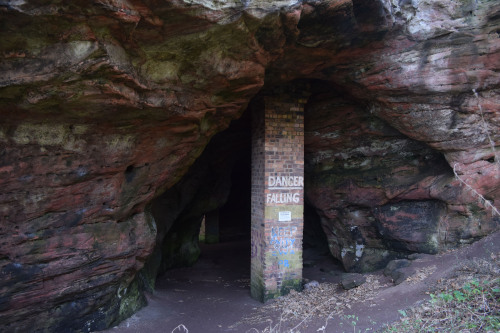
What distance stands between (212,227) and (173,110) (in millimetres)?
10542

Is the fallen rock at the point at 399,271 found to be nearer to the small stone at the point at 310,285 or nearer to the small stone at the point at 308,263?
the small stone at the point at 310,285

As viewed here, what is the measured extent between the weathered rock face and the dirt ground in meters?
0.45

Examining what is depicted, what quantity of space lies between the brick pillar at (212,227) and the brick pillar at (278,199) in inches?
309

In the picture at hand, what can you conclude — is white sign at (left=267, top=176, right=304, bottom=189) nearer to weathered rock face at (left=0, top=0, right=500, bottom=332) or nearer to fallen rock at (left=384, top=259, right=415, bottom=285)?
weathered rock face at (left=0, top=0, right=500, bottom=332)

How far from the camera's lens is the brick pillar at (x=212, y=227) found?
46.1 ft

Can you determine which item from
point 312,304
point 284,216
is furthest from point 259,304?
point 284,216

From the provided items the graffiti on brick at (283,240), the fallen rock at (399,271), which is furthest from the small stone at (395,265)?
the graffiti on brick at (283,240)

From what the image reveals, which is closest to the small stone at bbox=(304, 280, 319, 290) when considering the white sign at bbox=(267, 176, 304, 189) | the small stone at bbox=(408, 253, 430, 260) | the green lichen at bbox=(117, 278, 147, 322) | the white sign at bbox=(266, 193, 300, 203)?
the white sign at bbox=(266, 193, 300, 203)

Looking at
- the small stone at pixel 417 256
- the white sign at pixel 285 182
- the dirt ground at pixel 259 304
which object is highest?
the white sign at pixel 285 182

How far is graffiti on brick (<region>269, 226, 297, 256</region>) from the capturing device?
6.02 metres

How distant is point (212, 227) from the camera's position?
14.3 metres

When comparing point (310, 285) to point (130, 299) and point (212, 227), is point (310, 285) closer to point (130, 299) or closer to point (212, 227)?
point (130, 299)

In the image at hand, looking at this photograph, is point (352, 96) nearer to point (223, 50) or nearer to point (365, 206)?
point (365, 206)

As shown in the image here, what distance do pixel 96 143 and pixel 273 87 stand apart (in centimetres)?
332
